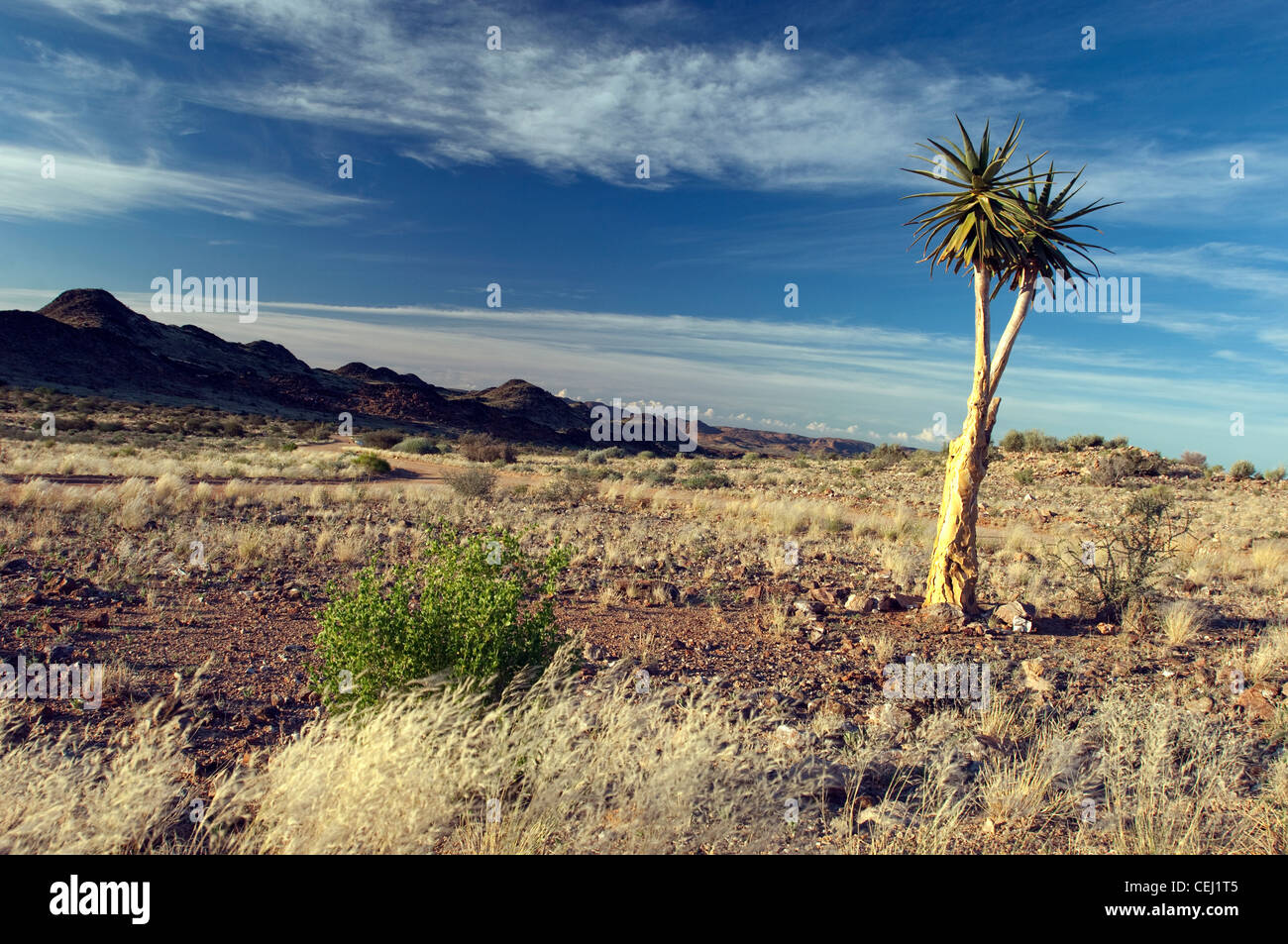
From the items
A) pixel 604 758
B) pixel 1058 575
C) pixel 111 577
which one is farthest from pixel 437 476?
pixel 604 758

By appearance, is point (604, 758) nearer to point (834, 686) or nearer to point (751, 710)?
point (751, 710)

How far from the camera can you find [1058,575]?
11.3 meters

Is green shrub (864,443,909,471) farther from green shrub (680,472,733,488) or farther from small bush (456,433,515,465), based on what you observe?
small bush (456,433,515,465)

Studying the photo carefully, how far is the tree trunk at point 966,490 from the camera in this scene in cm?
797

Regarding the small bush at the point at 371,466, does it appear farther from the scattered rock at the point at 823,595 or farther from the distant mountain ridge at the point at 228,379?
the distant mountain ridge at the point at 228,379

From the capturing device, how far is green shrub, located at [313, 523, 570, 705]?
443 centimetres

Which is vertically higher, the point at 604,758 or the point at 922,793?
the point at 604,758

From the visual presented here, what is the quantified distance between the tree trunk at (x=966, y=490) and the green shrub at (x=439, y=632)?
18.0 feet

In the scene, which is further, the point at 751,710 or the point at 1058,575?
the point at 1058,575

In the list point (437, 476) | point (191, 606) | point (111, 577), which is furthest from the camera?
point (437, 476)

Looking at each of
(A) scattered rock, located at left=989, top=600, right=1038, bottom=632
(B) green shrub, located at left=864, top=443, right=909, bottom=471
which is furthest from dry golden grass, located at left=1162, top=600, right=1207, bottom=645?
(B) green shrub, located at left=864, top=443, right=909, bottom=471

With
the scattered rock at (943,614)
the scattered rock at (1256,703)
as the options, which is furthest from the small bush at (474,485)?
the scattered rock at (1256,703)
